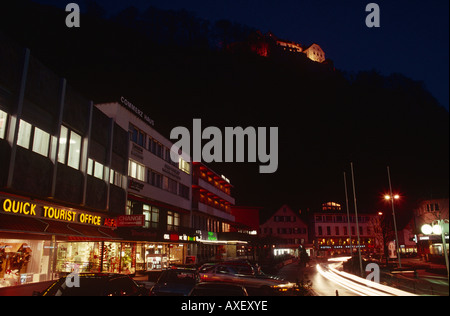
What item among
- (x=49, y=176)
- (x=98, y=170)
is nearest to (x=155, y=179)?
(x=98, y=170)

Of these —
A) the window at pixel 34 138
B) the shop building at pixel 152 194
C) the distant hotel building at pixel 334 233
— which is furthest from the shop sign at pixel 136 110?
the distant hotel building at pixel 334 233

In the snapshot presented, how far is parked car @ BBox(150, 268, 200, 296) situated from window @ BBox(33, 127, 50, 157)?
1003 cm

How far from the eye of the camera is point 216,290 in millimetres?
9023

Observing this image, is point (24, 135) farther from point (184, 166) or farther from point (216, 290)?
point (184, 166)

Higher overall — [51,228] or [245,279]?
[51,228]

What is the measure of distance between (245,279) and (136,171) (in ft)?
62.5

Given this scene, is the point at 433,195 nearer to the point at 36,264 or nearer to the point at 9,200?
the point at 9,200

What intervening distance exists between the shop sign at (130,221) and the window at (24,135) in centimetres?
1000

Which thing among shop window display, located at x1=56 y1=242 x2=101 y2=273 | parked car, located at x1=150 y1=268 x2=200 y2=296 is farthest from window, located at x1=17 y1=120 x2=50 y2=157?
parked car, located at x1=150 y1=268 x2=200 y2=296

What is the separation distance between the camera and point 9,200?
15.2m

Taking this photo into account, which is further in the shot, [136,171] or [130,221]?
[136,171]

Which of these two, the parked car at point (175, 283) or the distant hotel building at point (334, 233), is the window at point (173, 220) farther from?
the distant hotel building at point (334, 233)

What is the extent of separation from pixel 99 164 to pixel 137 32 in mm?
115301

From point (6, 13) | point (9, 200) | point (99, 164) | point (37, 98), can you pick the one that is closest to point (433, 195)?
point (9, 200)
